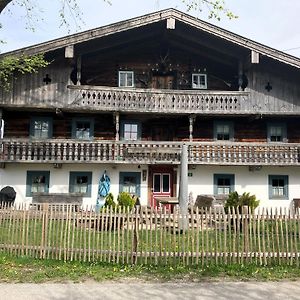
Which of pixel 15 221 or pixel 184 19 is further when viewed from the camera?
pixel 184 19

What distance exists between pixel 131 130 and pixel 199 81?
181 inches

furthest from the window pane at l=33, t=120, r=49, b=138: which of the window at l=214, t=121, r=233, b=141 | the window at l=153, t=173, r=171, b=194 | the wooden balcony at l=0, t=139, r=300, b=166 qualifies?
the window at l=214, t=121, r=233, b=141

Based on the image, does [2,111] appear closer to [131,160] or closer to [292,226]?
[131,160]

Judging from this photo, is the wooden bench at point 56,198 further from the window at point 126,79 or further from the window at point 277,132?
the window at point 277,132

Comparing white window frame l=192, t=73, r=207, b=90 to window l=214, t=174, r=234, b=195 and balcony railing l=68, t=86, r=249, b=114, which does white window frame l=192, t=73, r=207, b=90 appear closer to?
balcony railing l=68, t=86, r=249, b=114

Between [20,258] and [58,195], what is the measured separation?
9.74 metres

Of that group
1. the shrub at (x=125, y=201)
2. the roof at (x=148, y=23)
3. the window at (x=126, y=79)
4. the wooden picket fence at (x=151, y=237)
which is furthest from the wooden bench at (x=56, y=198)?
the wooden picket fence at (x=151, y=237)

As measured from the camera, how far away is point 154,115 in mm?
19656

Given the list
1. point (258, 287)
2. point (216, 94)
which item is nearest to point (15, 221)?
point (258, 287)

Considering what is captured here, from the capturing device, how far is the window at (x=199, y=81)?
2066 centimetres

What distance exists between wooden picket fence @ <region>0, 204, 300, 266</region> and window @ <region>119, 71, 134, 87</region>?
1189 cm

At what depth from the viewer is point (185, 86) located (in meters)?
20.7

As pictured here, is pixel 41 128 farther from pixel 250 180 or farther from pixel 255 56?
pixel 255 56

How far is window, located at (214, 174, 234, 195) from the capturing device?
786 inches
